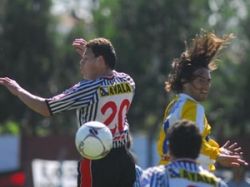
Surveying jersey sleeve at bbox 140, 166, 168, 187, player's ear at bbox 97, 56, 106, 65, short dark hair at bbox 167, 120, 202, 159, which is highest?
player's ear at bbox 97, 56, 106, 65

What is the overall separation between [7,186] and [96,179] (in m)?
9.72

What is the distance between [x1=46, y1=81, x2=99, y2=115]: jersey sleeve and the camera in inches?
350

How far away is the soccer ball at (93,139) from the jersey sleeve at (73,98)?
639mm

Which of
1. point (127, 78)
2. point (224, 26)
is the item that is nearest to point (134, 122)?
point (224, 26)

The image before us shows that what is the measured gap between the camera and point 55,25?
46344 mm

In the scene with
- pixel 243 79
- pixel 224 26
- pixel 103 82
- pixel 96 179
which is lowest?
pixel 96 179

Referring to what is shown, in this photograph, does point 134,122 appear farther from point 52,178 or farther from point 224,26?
point 52,178

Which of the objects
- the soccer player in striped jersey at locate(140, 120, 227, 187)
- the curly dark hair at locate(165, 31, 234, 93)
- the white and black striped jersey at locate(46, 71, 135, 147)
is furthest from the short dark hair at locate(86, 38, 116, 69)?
the soccer player in striped jersey at locate(140, 120, 227, 187)

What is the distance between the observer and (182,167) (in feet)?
22.5

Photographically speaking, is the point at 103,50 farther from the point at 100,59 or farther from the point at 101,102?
the point at 101,102

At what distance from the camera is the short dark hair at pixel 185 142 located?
6809mm

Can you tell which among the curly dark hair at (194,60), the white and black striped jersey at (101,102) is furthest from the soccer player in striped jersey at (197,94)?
the white and black striped jersey at (101,102)

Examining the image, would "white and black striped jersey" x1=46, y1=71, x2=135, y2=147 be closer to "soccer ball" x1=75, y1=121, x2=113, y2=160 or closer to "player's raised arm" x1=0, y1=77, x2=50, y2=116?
"player's raised arm" x1=0, y1=77, x2=50, y2=116

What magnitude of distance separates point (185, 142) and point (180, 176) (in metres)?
0.26
